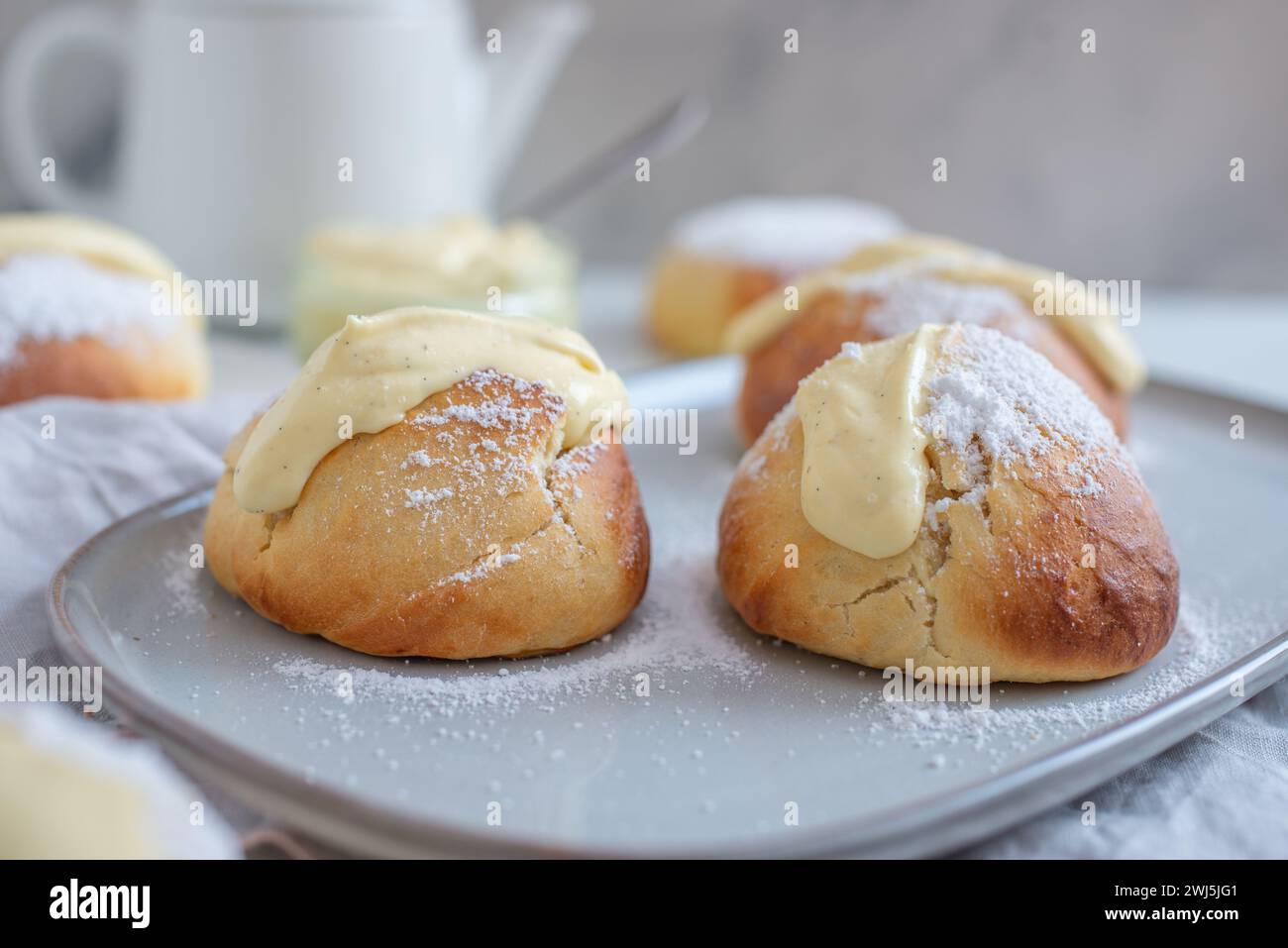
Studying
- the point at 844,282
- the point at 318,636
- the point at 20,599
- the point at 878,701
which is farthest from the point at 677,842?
the point at 844,282

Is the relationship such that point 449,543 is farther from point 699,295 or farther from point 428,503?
point 699,295

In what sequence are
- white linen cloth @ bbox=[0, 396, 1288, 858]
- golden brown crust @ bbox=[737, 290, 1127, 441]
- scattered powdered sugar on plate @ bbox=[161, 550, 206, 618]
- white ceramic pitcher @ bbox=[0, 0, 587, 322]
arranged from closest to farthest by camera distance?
white linen cloth @ bbox=[0, 396, 1288, 858]
scattered powdered sugar on plate @ bbox=[161, 550, 206, 618]
golden brown crust @ bbox=[737, 290, 1127, 441]
white ceramic pitcher @ bbox=[0, 0, 587, 322]

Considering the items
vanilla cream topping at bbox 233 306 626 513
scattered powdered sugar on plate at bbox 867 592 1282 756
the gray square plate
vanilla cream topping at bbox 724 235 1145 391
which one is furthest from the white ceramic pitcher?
scattered powdered sugar on plate at bbox 867 592 1282 756

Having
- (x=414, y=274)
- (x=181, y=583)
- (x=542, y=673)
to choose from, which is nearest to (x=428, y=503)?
(x=542, y=673)

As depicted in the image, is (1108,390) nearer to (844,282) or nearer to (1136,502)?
(844,282)

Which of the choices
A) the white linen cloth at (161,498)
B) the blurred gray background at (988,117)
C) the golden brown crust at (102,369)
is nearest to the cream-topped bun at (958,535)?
the white linen cloth at (161,498)

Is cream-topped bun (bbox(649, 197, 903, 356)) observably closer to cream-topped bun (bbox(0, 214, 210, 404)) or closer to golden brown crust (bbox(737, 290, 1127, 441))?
golden brown crust (bbox(737, 290, 1127, 441))
